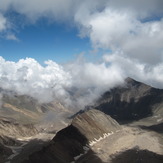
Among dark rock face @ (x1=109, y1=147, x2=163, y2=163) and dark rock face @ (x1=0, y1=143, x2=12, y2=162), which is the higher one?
dark rock face @ (x1=0, y1=143, x2=12, y2=162)

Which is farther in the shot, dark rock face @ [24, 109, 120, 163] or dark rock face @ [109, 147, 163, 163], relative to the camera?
dark rock face @ [109, 147, 163, 163]

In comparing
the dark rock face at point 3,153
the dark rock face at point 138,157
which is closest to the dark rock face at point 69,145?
the dark rock face at point 138,157

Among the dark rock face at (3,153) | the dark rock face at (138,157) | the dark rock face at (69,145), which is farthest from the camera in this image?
the dark rock face at (3,153)

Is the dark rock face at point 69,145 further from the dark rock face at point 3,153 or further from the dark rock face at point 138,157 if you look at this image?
the dark rock face at point 3,153

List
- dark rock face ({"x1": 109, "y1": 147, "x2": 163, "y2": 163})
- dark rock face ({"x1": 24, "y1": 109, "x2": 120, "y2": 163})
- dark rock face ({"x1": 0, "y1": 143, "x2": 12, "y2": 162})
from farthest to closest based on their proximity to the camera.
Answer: dark rock face ({"x1": 0, "y1": 143, "x2": 12, "y2": 162}) → dark rock face ({"x1": 109, "y1": 147, "x2": 163, "y2": 163}) → dark rock face ({"x1": 24, "y1": 109, "x2": 120, "y2": 163})

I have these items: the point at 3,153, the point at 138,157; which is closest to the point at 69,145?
the point at 138,157

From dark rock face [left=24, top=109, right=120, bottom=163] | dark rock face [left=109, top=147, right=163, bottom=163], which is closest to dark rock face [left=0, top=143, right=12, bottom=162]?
dark rock face [left=24, top=109, right=120, bottom=163]

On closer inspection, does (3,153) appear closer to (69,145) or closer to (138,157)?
(69,145)

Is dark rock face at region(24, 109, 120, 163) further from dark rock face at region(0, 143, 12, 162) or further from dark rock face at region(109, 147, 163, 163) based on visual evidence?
dark rock face at region(0, 143, 12, 162)

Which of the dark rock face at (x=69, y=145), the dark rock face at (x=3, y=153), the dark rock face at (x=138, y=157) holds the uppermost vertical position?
the dark rock face at (x=3, y=153)

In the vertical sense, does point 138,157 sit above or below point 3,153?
below

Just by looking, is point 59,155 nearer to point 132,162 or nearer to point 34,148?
point 132,162

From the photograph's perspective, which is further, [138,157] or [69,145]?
[69,145]
